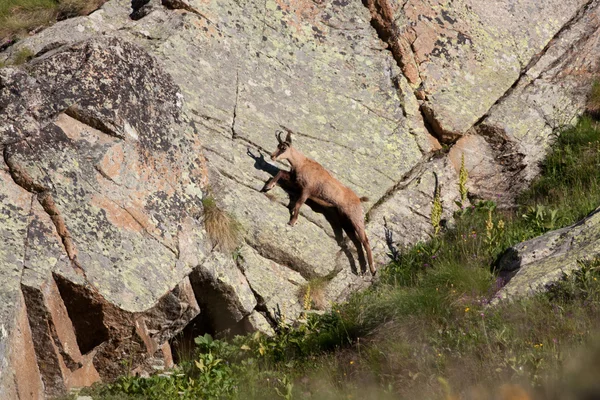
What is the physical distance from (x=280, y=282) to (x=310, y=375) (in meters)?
1.88

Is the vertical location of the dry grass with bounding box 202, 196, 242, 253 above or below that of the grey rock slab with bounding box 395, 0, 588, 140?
below

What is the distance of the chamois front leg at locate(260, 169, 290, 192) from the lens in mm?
9992

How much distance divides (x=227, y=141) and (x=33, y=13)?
4827 millimetres

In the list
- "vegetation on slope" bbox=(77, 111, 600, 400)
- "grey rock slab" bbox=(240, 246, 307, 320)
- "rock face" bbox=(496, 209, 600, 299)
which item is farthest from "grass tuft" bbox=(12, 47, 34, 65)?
"rock face" bbox=(496, 209, 600, 299)

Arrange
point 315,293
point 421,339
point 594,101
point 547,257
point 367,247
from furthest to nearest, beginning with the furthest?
point 594,101, point 367,247, point 315,293, point 547,257, point 421,339

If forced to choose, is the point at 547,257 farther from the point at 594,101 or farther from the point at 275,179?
the point at 594,101

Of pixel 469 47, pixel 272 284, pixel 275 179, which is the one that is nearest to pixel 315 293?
pixel 272 284

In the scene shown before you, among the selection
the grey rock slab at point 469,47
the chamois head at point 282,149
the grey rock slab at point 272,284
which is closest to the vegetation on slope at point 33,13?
the chamois head at point 282,149

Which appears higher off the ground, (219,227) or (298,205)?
(298,205)

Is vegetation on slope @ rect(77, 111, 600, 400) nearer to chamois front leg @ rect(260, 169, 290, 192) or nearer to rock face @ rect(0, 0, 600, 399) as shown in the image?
rock face @ rect(0, 0, 600, 399)

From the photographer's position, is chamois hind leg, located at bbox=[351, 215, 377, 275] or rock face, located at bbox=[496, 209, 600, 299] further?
chamois hind leg, located at bbox=[351, 215, 377, 275]

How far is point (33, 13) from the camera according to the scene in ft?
41.1

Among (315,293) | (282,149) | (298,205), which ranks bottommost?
(315,293)

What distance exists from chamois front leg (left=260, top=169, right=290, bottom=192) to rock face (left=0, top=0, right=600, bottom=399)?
10 cm
